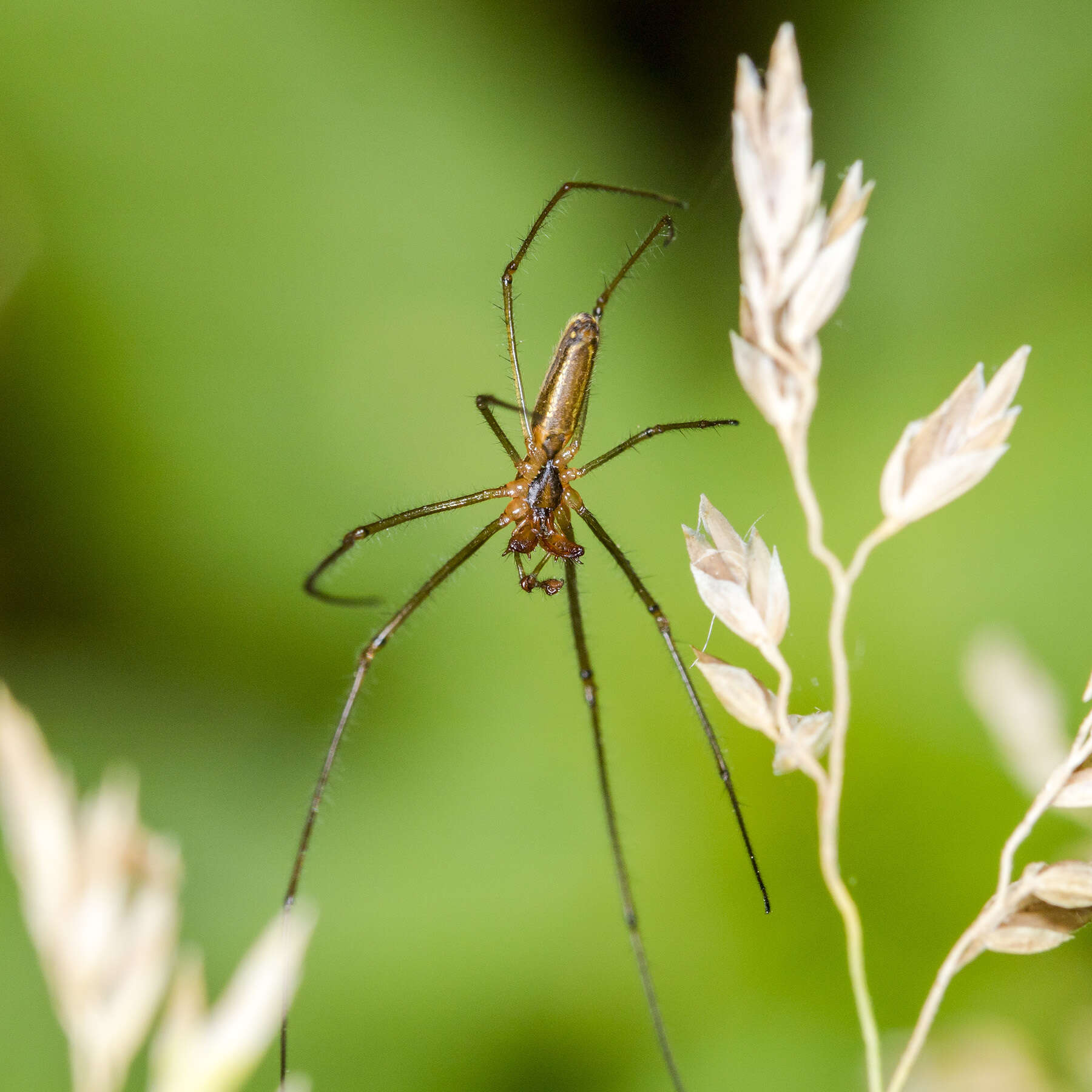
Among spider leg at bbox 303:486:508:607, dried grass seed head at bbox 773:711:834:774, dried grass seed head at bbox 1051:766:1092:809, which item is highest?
spider leg at bbox 303:486:508:607

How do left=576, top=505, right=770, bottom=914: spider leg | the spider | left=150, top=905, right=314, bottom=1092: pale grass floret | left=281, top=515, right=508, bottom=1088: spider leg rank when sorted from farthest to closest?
the spider
left=281, top=515, right=508, bottom=1088: spider leg
left=576, top=505, right=770, bottom=914: spider leg
left=150, top=905, right=314, bottom=1092: pale grass floret

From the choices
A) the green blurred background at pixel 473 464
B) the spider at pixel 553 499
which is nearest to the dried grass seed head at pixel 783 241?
the spider at pixel 553 499

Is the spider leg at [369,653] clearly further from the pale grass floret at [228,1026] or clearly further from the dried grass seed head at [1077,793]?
the dried grass seed head at [1077,793]

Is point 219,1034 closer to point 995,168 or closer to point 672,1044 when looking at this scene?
point 672,1044

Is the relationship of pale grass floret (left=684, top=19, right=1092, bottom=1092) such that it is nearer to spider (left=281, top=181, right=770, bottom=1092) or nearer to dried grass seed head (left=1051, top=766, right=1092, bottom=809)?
dried grass seed head (left=1051, top=766, right=1092, bottom=809)

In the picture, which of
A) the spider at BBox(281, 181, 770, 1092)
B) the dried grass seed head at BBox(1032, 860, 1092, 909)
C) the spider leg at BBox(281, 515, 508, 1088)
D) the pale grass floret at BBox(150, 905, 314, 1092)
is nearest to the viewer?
the dried grass seed head at BBox(1032, 860, 1092, 909)

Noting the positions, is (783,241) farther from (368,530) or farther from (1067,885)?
(368,530)

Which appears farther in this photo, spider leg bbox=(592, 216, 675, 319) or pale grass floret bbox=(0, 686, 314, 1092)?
spider leg bbox=(592, 216, 675, 319)

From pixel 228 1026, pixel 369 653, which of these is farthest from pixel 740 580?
pixel 369 653

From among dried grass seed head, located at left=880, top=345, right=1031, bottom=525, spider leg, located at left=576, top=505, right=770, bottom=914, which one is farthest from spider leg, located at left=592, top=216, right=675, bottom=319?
dried grass seed head, located at left=880, top=345, right=1031, bottom=525
